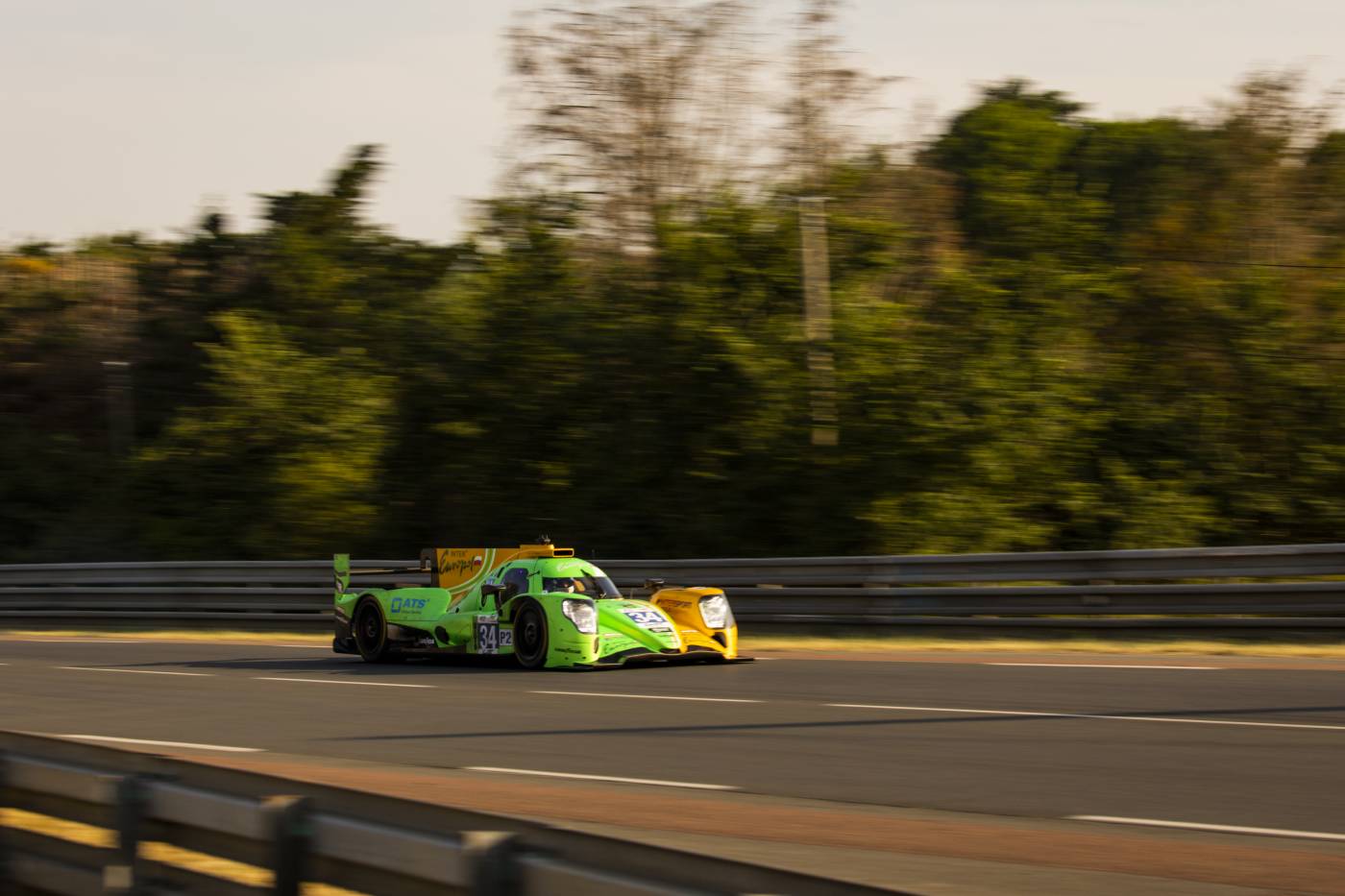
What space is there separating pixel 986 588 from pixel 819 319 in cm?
638

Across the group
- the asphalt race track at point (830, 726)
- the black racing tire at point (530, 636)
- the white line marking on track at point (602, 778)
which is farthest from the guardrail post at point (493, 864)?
the black racing tire at point (530, 636)

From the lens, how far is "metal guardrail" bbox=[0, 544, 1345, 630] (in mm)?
16078

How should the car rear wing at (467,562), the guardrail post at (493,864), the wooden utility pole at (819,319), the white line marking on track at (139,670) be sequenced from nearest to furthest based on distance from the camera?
1. the guardrail post at (493,864)
2. the car rear wing at (467,562)
3. the white line marking on track at (139,670)
4. the wooden utility pole at (819,319)

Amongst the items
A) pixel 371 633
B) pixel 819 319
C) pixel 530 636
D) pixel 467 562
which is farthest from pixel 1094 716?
pixel 819 319

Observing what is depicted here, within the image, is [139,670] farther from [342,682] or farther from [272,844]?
[272,844]

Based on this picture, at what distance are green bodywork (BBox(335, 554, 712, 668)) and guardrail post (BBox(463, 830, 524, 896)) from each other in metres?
11.0

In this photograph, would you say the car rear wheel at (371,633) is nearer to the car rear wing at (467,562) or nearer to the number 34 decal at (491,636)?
the car rear wing at (467,562)

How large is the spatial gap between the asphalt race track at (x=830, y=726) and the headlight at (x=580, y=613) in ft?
1.62

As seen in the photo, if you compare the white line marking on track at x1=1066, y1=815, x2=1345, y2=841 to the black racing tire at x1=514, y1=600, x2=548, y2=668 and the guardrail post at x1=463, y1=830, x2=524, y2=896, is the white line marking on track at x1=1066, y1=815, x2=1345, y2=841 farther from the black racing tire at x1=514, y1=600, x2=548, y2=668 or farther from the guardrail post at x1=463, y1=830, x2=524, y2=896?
the black racing tire at x1=514, y1=600, x2=548, y2=668

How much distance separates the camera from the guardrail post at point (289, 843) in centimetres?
459

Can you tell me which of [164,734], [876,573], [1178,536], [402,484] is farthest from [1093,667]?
[402,484]

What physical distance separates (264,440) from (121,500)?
4.88m

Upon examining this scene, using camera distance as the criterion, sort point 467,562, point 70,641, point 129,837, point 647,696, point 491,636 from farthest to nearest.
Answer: point 70,641 < point 467,562 < point 491,636 < point 647,696 < point 129,837

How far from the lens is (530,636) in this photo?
1556 cm
